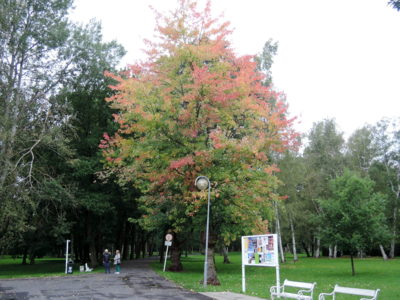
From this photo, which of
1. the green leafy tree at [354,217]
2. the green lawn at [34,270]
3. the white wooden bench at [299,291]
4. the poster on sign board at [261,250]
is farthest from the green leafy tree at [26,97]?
the green leafy tree at [354,217]

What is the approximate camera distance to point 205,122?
1803cm

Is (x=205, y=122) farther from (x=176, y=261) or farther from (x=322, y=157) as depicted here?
(x=322, y=157)

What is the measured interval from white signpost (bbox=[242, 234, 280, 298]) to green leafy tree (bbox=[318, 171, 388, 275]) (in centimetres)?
1521

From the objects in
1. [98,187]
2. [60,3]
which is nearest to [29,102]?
[60,3]

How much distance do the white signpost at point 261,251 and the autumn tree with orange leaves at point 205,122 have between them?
3084mm

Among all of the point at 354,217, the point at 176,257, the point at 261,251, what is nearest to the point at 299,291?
the point at 261,251

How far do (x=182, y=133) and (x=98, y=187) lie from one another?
639 inches

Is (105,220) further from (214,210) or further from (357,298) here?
(357,298)

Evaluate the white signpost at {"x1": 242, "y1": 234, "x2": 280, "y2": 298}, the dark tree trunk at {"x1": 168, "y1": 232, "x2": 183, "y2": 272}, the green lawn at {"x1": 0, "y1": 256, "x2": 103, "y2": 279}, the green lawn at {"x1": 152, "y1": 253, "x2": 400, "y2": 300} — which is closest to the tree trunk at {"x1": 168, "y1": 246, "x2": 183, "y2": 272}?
the dark tree trunk at {"x1": 168, "y1": 232, "x2": 183, "y2": 272}

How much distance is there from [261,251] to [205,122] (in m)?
6.69

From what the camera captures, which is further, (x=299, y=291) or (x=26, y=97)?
(x=26, y=97)

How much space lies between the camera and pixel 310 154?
49.2 metres

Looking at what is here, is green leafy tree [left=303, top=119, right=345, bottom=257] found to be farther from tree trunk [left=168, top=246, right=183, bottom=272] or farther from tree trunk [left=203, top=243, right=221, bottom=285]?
tree trunk [left=203, top=243, right=221, bottom=285]

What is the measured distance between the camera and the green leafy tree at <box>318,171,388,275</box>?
27.5m
